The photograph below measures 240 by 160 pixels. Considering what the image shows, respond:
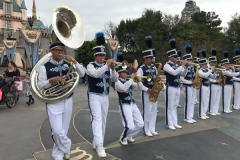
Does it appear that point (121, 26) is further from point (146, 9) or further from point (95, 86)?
point (95, 86)

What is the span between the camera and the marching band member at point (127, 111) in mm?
5301

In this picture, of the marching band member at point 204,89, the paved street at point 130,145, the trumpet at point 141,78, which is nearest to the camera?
the paved street at point 130,145

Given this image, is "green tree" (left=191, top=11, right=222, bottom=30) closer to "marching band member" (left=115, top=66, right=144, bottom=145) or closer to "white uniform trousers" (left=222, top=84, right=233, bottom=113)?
"white uniform trousers" (left=222, top=84, right=233, bottom=113)

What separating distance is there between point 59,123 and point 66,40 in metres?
1.42

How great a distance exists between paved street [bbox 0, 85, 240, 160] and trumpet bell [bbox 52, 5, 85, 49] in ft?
7.27

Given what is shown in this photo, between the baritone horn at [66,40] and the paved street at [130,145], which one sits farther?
the paved street at [130,145]

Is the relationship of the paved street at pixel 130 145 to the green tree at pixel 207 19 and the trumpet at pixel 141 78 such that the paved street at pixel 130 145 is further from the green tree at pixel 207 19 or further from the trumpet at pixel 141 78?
the green tree at pixel 207 19

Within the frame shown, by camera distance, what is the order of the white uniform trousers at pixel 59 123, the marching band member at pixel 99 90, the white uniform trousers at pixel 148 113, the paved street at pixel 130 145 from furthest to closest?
the white uniform trousers at pixel 148 113, the paved street at pixel 130 145, the marching band member at pixel 99 90, the white uniform trousers at pixel 59 123

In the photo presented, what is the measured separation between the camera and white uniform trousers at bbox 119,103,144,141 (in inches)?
207

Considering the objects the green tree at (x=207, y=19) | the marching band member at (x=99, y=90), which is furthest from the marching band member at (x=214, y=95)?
the green tree at (x=207, y=19)

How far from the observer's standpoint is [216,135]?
6.26 metres

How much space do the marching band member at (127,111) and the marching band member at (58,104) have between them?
1.27 meters

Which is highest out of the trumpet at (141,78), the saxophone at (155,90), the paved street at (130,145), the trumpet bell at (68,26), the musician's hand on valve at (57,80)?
the trumpet bell at (68,26)

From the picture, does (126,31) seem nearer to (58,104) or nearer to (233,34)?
(233,34)
